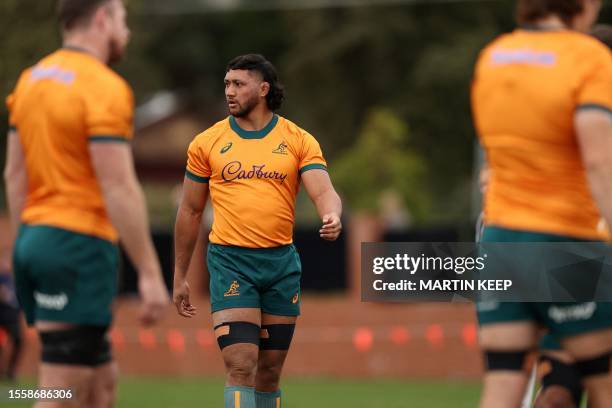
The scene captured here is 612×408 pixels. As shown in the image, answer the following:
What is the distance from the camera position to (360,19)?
45.5 m

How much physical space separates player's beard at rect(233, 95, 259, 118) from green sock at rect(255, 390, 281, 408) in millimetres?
1659

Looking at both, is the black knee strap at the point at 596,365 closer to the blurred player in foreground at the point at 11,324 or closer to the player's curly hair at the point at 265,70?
the player's curly hair at the point at 265,70

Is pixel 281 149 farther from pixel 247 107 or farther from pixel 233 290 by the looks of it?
pixel 233 290

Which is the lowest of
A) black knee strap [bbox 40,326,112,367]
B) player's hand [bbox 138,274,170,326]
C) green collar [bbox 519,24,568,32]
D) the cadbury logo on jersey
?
black knee strap [bbox 40,326,112,367]

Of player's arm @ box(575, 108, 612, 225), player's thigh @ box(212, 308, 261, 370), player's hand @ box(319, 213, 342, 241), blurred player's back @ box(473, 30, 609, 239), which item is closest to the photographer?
player's arm @ box(575, 108, 612, 225)

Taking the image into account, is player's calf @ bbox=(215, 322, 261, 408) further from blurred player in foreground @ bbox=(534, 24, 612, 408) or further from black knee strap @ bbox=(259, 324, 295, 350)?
blurred player in foreground @ bbox=(534, 24, 612, 408)

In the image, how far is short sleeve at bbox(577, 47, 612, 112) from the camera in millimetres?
5945

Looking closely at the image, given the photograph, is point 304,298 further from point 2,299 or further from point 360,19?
point 360,19

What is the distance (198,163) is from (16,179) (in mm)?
1909

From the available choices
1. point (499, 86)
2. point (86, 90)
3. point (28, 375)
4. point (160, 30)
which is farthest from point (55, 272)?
point (160, 30)

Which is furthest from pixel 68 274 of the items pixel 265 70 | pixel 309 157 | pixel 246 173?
pixel 265 70

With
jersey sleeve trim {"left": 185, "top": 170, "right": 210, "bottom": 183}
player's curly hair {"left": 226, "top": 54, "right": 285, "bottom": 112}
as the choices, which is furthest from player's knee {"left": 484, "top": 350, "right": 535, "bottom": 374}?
player's curly hair {"left": 226, "top": 54, "right": 285, "bottom": 112}

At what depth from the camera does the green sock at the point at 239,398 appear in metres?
8.11

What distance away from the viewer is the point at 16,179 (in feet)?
22.4
